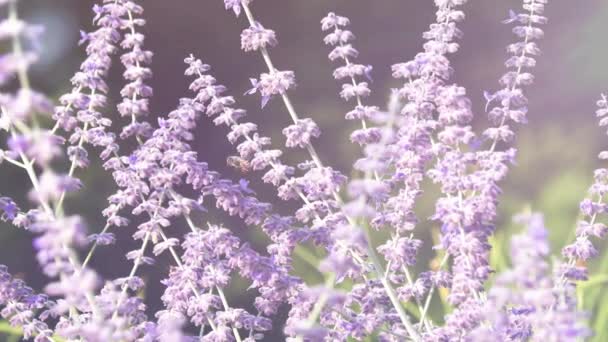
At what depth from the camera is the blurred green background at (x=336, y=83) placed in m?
2.48

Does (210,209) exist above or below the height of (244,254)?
above

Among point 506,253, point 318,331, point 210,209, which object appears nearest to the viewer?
point 318,331

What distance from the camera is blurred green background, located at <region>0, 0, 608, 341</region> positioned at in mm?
2479

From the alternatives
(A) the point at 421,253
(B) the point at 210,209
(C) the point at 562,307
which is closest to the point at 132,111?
(C) the point at 562,307

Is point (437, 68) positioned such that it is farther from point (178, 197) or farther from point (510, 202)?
point (510, 202)

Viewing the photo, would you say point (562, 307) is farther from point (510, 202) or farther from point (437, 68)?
point (510, 202)

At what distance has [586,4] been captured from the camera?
9.21ft

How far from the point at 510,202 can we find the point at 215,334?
1.57 metres

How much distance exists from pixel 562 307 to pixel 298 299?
52cm

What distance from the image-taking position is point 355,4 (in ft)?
8.52

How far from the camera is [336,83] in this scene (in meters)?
2.57

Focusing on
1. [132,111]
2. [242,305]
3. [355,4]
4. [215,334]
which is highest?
[355,4]

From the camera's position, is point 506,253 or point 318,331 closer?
point 318,331

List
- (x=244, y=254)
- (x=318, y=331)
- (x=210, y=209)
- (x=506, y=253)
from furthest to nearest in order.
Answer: (x=506, y=253) → (x=210, y=209) → (x=244, y=254) → (x=318, y=331)
